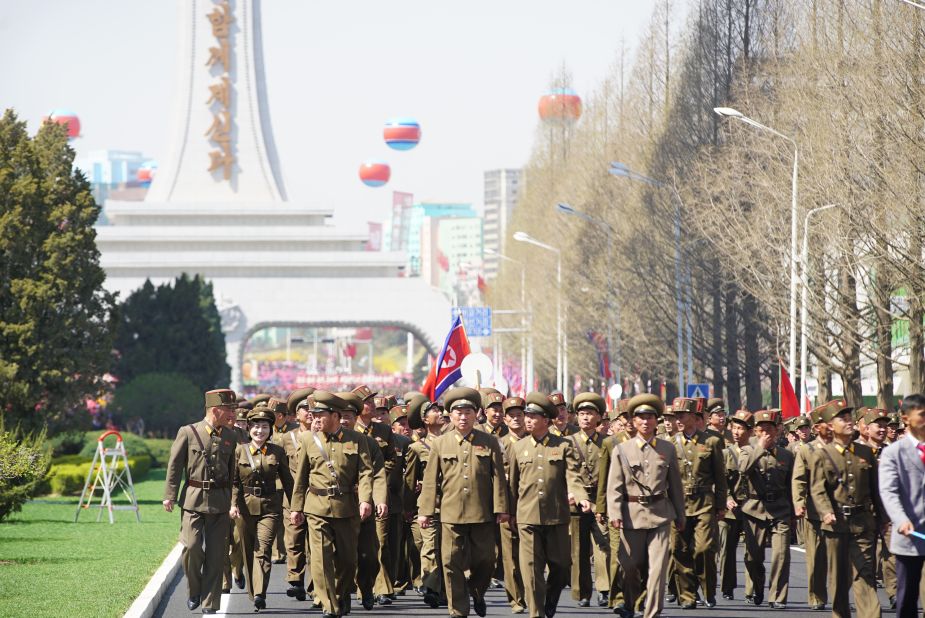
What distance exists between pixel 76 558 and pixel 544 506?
7510 millimetres

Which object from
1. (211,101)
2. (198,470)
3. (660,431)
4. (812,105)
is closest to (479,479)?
(198,470)

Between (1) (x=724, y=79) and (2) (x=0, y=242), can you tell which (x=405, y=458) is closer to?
(2) (x=0, y=242)

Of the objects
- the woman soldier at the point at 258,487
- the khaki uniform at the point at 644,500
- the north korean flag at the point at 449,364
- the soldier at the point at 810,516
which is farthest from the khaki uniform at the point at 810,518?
the north korean flag at the point at 449,364

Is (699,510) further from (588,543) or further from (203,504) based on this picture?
(203,504)

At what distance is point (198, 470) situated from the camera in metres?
14.1

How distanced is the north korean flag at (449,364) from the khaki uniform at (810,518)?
10.0 metres

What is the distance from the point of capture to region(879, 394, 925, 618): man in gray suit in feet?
34.2

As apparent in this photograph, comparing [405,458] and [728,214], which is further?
[728,214]

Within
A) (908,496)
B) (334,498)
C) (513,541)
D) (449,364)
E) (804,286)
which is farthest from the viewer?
(804,286)

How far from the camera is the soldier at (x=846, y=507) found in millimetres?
13000

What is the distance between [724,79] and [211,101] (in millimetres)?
62318

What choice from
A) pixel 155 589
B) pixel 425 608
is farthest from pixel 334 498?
pixel 155 589

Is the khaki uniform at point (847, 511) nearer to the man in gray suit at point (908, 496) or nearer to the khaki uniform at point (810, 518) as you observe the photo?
the khaki uniform at point (810, 518)

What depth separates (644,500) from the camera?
12.8 m
